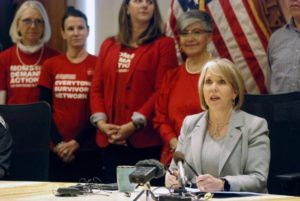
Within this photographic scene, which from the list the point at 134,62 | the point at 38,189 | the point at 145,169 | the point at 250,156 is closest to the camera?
the point at 145,169

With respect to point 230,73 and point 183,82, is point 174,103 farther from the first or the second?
point 230,73

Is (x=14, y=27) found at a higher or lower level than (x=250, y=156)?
higher

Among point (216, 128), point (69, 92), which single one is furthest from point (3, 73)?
point (216, 128)

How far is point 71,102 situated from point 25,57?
544 mm

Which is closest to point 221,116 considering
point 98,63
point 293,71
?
point 293,71

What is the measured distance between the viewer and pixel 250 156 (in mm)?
2965

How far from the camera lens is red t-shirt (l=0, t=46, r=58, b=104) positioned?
4555 mm

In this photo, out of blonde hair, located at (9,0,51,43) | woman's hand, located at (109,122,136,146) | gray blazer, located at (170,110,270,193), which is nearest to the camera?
gray blazer, located at (170,110,270,193)

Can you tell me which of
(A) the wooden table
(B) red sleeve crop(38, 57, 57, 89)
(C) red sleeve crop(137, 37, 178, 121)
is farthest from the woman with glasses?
(A) the wooden table

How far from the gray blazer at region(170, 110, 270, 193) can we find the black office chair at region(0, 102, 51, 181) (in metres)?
0.88

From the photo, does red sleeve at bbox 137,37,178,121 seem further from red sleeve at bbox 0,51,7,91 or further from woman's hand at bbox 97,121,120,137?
red sleeve at bbox 0,51,7,91

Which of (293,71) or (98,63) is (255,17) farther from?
(98,63)

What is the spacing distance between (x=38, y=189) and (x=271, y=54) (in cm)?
180

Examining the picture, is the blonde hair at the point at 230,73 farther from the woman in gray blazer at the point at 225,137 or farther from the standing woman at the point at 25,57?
the standing woman at the point at 25,57
